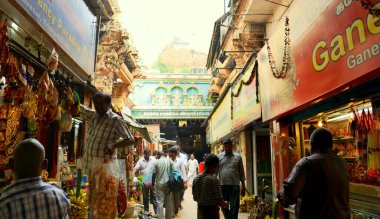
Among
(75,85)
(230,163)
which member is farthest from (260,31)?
(75,85)

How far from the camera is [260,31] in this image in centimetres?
992

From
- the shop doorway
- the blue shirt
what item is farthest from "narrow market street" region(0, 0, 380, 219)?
the shop doorway

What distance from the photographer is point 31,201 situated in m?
2.00

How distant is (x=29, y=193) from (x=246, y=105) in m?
8.03

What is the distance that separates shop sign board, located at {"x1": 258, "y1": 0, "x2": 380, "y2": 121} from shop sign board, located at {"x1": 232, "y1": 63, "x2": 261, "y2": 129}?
185 cm

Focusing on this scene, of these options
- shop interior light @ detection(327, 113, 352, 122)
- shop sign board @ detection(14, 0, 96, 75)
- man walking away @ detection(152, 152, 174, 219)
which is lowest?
man walking away @ detection(152, 152, 174, 219)

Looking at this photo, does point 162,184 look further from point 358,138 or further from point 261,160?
point 358,138

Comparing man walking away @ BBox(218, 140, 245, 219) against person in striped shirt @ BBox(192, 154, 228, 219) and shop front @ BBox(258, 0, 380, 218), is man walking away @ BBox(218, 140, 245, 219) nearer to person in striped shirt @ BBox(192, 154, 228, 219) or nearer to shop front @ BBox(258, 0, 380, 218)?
shop front @ BBox(258, 0, 380, 218)

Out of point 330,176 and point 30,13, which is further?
point 30,13

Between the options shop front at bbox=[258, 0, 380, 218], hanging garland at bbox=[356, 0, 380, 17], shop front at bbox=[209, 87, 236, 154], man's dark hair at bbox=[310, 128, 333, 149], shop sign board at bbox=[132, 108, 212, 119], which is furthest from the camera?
shop sign board at bbox=[132, 108, 212, 119]

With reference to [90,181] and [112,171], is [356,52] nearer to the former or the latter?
[112,171]

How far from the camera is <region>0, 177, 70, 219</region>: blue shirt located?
6.38 feet

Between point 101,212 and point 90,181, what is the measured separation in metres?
0.40

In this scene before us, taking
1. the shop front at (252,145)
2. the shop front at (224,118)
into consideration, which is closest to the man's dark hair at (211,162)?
the shop front at (252,145)
